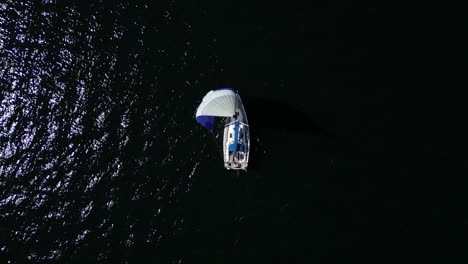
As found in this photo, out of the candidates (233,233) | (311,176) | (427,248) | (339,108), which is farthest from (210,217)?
(427,248)

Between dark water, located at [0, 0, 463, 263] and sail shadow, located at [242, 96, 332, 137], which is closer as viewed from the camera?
dark water, located at [0, 0, 463, 263]

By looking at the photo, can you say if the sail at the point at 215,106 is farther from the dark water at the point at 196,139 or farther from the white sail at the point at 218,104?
the dark water at the point at 196,139

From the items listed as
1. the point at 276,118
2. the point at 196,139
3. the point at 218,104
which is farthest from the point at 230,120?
the point at 276,118

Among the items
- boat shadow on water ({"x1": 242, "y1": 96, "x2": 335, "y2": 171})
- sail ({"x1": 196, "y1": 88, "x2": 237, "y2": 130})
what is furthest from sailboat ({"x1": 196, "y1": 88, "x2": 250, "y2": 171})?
boat shadow on water ({"x1": 242, "y1": 96, "x2": 335, "y2": 171})

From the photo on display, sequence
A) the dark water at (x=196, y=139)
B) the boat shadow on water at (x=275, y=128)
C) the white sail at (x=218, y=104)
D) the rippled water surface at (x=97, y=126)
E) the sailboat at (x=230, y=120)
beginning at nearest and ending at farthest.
→ 1. the rippled water surface at (x=97, y=126)
2. the dark water at (x=196, y=139)
3. the sailboat at (x=230, y=120)
4. the white sail at (x=218, y=104)
5. the boat shadow on water at (x=275, y=128)

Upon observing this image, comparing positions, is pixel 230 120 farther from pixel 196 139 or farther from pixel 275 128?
pixel 275 128

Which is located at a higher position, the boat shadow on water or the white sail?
the white sail

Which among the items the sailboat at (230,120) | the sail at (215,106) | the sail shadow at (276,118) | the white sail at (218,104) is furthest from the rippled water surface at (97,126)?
the sail shadow at (276,118)

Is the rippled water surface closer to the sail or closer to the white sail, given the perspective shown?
the sail
